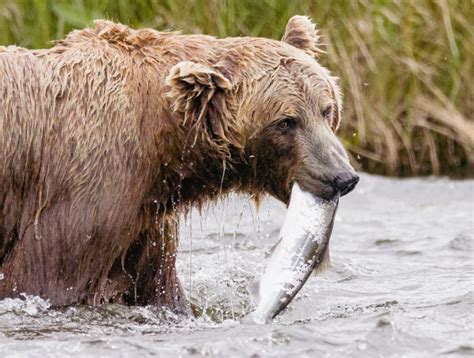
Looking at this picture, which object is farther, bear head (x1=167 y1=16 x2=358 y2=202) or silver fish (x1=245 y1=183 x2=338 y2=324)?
bear head (x1=167 y1=16 x2=358 y2=202)

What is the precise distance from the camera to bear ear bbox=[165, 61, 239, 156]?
18.5 ft

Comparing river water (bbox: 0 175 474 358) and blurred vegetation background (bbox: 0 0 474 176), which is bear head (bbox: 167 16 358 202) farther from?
blurred vegetation background (bbox: 0 0 474 176)

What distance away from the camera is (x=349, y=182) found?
544cm

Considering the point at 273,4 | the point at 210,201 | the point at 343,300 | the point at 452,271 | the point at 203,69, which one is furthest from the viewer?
the point at 273,4

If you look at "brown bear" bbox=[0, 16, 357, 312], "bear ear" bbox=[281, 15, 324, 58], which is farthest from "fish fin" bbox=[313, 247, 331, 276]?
"bear ear" bbox=[281, 15, 324, 58]

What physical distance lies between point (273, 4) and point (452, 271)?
3.55 meters

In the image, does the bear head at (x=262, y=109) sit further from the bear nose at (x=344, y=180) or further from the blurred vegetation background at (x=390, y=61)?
the blurred vegetation background at (x=390, y=61)

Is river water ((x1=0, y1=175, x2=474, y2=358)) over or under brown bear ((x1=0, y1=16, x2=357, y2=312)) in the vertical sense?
under

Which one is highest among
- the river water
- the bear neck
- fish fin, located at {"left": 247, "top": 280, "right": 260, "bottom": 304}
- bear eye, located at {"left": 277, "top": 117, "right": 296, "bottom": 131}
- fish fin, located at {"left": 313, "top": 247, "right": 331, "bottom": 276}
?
bear eye, located at {"left": 277, "top": 117, "right": 296, "bottom": 131}

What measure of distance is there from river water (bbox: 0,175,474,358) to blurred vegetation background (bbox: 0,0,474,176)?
1.08 meters

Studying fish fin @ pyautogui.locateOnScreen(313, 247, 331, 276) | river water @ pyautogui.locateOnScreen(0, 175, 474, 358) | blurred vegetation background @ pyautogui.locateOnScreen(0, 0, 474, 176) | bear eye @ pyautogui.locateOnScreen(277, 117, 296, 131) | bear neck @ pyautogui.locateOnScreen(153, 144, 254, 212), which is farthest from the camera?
blurred vegetation background @ pyautogui.locateOnScreen(0, 0, 474, 176)

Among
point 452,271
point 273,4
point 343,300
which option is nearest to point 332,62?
point 273,4

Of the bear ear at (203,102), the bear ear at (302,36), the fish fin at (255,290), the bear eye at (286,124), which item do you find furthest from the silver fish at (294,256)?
the bear ear at (302,36)

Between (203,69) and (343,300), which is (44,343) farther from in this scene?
(343,300)
